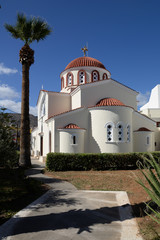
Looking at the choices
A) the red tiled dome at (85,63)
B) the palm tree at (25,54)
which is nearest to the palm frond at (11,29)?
the palm tree at (25,54)

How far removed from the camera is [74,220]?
198 inches

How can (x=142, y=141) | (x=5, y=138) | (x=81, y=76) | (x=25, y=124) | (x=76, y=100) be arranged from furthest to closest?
(x=81, y=76), (x=76, y=100), (x=142, y=141), (x=25, y=124), (x=5, y=138)

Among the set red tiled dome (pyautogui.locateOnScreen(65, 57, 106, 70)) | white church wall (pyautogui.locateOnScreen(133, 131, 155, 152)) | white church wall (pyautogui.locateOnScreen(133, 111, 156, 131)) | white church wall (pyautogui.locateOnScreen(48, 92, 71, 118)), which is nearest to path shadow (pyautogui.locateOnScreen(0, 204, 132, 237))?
white church wall (pyautogui.locateOnScreen(133, 131, 155, 152))

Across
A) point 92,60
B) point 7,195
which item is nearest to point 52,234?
point 7,195

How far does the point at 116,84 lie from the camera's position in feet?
65.2

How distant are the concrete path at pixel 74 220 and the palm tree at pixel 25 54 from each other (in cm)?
815

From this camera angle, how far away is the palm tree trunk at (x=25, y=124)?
14.9m

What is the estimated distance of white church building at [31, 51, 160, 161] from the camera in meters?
16.2

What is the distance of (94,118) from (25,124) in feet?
20.0

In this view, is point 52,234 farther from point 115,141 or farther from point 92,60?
point 92,60

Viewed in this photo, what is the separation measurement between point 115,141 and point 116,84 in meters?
6.87

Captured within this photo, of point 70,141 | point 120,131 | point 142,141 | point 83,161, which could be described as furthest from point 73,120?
point 142,141

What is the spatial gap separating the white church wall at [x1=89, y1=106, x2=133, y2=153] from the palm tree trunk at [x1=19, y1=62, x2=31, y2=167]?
5.58 m

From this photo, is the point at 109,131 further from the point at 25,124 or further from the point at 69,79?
the point at 69,79
